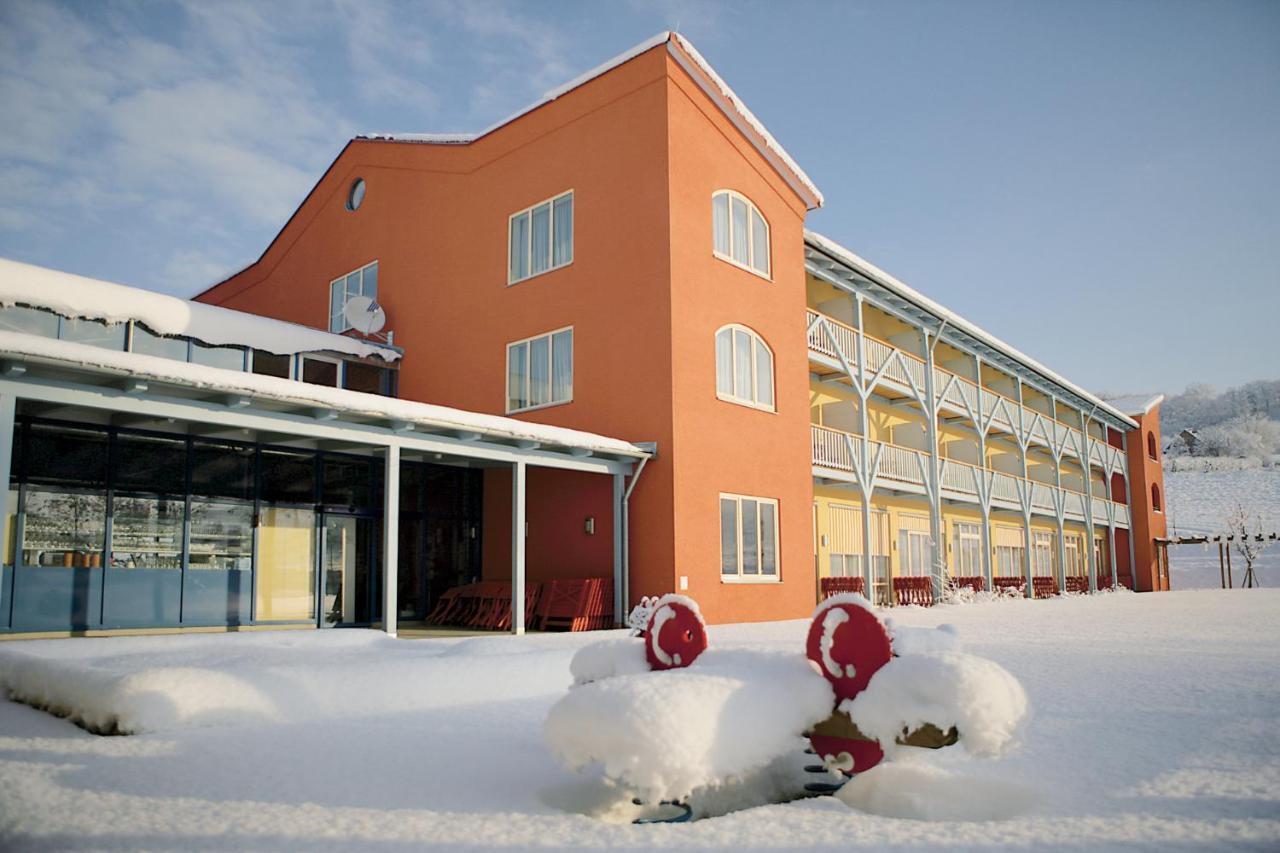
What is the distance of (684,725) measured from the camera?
3.64 m

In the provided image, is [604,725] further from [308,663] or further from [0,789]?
[308,663]

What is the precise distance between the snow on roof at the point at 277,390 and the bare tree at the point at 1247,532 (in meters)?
44.1

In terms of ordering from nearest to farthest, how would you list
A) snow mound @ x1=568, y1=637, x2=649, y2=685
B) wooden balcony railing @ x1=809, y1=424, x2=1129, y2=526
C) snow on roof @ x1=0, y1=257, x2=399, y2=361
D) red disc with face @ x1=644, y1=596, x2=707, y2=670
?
1. red disc with face @ x1=644, y1=596, x2=707, y2=670
2. snow mound @ x1=568, y1=637, x2=649, y2=685
3. snow on roof @ x1=0, y1=257, x2=399, y2=361
4. wooden balcony railing @ x1=809, y1=424, x2=1129, y2=526

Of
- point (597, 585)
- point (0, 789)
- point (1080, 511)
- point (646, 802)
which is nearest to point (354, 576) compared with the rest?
point (597, 585)

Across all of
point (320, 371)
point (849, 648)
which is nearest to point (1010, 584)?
point (320, 371)

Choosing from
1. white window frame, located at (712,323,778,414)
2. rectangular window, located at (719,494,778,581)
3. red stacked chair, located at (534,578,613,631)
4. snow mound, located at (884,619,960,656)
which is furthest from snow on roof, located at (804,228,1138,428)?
snow mound, located at (884,619,960,656)

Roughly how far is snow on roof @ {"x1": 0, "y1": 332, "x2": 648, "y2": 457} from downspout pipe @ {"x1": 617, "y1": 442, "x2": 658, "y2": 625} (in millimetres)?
565

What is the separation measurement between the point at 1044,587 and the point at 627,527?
20.2 metres

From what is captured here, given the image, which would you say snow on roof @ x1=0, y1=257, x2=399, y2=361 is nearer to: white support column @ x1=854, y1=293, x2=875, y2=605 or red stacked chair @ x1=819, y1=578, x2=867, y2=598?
white support column @ x1=854, y1=293, x2=875, y2=605

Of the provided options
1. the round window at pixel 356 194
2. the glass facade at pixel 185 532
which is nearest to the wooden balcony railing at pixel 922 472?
the glass facade at pixel 185 532

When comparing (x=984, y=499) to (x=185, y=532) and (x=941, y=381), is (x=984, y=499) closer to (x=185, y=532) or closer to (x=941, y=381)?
(x=941, y=381)

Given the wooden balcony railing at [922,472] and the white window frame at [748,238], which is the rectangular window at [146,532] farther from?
the wooden balcony railing at [922,472]

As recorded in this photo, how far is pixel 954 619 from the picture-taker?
1598 cm

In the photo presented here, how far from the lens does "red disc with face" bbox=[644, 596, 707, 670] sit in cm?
499
